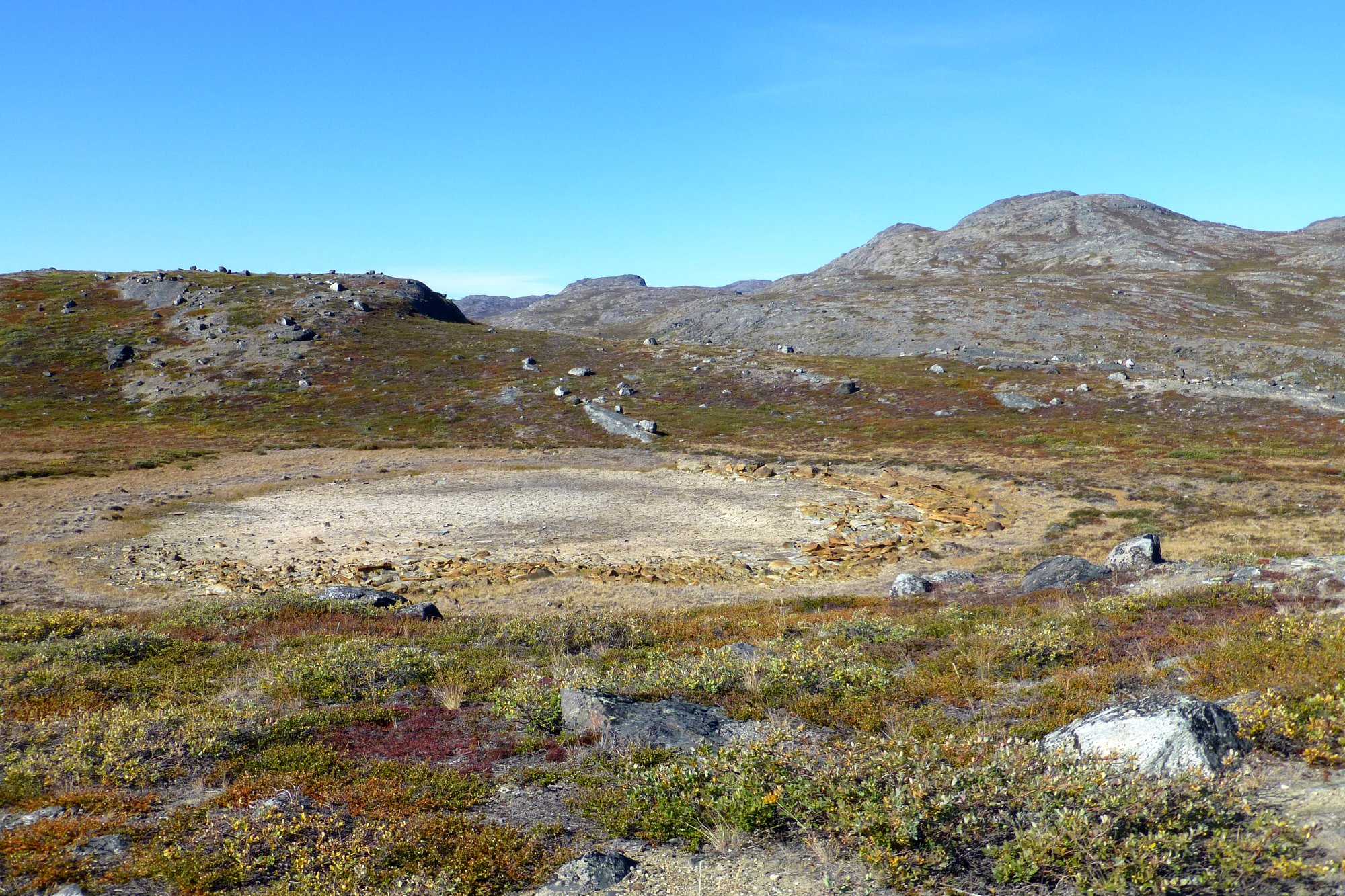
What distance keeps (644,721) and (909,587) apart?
14516 mm

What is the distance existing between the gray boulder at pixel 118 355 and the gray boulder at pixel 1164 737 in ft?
339

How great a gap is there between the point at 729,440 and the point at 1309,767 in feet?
168

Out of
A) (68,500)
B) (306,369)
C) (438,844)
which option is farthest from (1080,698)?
(306,369)

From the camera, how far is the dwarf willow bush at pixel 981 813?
6215 millimetres

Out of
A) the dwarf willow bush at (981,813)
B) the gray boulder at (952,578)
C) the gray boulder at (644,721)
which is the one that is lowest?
the gray boulder at (952,578)

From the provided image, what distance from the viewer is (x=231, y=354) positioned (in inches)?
3438

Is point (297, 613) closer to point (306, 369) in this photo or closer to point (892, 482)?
point (892, 482)

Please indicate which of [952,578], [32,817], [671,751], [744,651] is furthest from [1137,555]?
[32,817]

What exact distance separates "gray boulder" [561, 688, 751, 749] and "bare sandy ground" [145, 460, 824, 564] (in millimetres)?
18041

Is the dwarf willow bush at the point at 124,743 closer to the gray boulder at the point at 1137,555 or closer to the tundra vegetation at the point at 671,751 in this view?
the tundra vegetation at the point at 671,751

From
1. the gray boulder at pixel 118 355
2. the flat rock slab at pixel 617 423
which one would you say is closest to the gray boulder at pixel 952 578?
the flat rock slab at pixel 617 423

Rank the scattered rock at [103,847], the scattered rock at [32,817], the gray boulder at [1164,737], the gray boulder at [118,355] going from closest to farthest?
the scattered rock at [103,847] → the gray boulder at [1164,737] → the scattered rock at [32,817] → the gray boulder at [118,355]

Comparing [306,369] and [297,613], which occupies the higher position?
[306,369]

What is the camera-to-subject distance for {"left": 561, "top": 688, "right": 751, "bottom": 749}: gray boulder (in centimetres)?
1019
